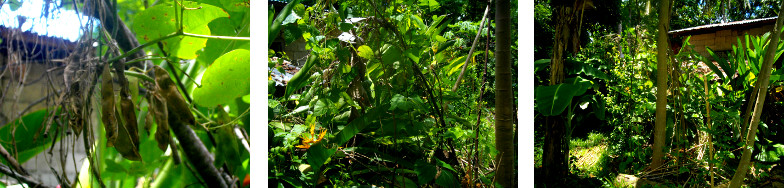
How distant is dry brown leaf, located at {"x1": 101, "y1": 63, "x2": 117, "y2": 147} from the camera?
0.80m

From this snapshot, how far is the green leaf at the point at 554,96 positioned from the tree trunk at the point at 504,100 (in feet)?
1.11

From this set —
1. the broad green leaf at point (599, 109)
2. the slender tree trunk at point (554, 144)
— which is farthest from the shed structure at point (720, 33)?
→ the slender tree trunk at point (554, 144)

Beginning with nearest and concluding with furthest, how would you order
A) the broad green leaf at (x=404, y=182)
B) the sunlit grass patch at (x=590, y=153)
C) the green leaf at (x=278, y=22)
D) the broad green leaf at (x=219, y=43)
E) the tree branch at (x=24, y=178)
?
the tree branch at (x=24, y=178) < the broad green leaf at (x=219, y=43) < the green leaf at (x=278, y=22) < the broad green leaf at (x=404, y=182) < the sunlit grass patch at (x=590, y=153)

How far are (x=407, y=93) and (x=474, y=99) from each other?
0.71ft

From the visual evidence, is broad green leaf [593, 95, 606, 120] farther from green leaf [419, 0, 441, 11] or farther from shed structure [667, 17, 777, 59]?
green leaf [419, 0, 441, 11]

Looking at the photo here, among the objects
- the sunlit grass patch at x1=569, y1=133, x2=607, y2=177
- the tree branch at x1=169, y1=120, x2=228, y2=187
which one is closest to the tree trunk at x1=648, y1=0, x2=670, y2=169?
the sunlit grass patch at x1=569, y1=133, x2=607, y2=177

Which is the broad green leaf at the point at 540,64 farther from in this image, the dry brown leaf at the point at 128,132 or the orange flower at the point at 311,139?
the dry brown leaf at the point at 128,132

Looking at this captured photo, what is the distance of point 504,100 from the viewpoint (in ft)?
4.81

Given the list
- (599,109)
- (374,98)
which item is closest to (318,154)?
(374,98)

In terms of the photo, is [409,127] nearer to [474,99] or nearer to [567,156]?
[474,99]

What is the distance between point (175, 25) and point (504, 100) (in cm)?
96

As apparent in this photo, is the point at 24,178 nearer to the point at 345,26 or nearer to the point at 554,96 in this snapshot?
the point at 345,26

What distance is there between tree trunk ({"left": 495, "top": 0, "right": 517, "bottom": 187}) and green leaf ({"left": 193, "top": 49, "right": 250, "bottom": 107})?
30.3 inches

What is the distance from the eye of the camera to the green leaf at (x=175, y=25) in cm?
85
